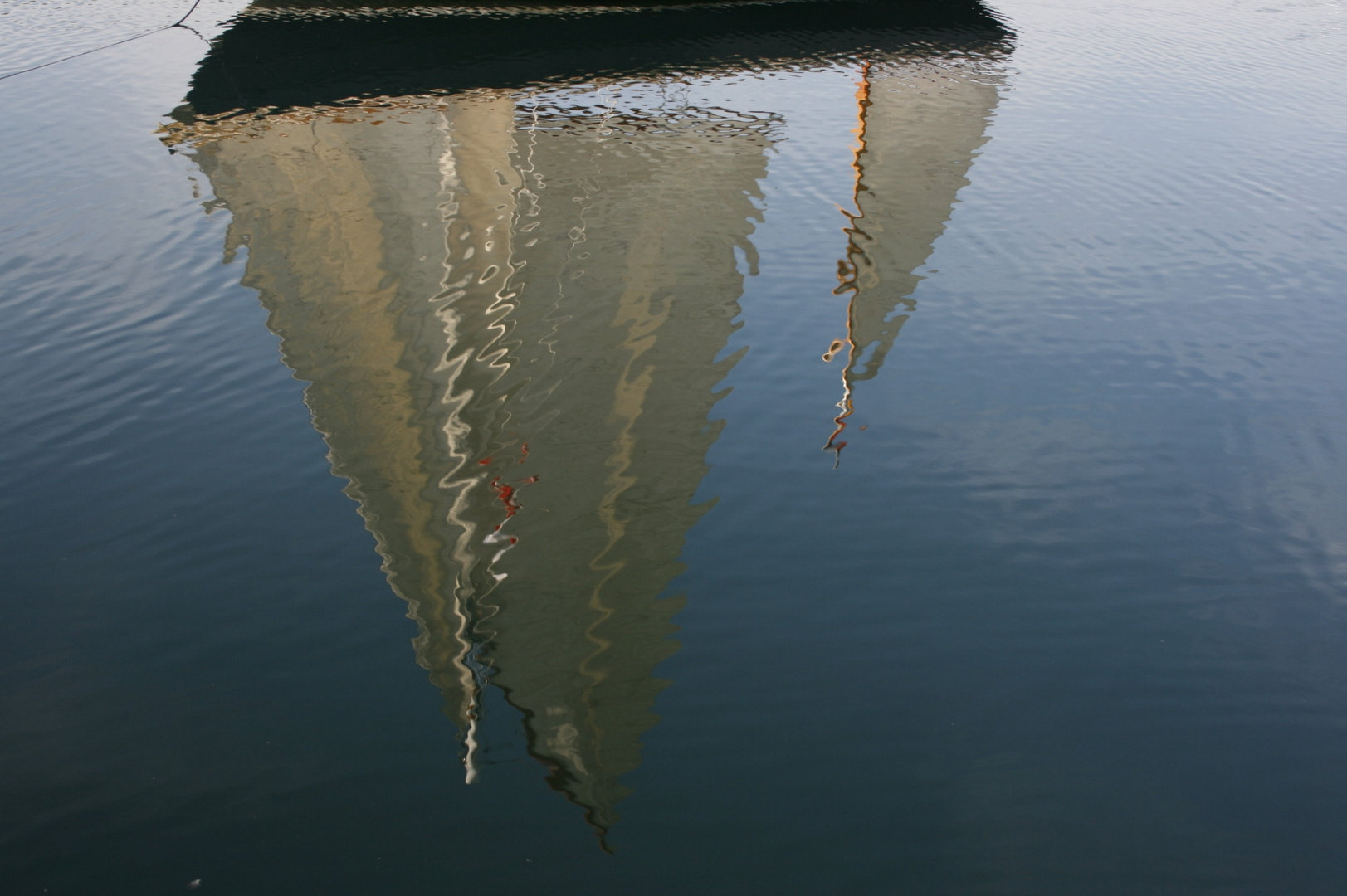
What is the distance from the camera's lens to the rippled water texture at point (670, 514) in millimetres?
3596

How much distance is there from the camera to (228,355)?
6.69 meters

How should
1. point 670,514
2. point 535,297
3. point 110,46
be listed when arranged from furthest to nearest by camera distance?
point 110,46, point 535,297, point 670,514

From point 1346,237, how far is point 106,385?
30.7ft

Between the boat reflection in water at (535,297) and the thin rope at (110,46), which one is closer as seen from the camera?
the boat reflection in water at (535,297)

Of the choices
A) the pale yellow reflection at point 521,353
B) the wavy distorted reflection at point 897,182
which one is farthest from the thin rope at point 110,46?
the wavy distorted reflection at point 897,182

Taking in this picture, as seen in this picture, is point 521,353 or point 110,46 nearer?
point 521,353

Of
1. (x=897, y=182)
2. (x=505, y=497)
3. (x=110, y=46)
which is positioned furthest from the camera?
(x=110, y=46)

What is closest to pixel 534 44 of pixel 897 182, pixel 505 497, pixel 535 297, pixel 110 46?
pixel 110 46

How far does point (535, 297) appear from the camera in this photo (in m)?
7.48

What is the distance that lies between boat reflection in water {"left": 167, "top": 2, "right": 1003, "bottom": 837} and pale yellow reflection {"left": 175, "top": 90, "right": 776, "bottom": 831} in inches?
0.7

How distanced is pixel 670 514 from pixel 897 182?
605cm

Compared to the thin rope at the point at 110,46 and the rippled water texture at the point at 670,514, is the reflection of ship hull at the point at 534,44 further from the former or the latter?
the rippled water texture at the point at 670,514

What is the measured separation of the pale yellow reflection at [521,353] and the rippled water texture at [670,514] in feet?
0.10

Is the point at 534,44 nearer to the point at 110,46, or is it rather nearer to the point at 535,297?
the point at 110,46
